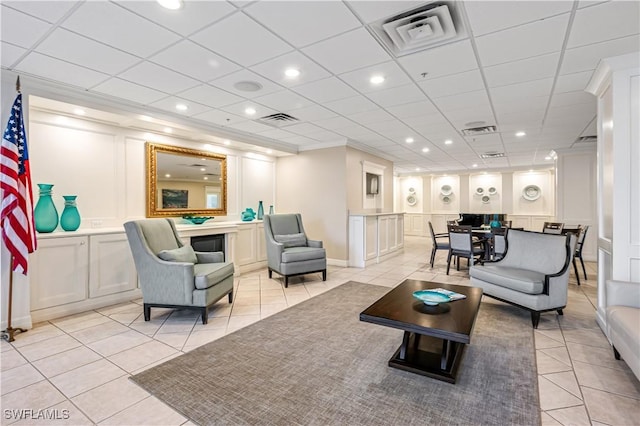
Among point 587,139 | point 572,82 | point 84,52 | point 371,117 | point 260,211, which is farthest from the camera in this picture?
point 260,211

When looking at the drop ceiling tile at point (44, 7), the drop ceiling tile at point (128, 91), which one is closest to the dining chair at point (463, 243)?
the drop ceiling tile at point (128, 91)

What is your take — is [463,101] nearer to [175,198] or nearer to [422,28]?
[422,28]

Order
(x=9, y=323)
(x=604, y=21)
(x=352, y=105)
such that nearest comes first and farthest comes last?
(x=604, y=21)
(x=9, y=323)
(x=352, y=105)

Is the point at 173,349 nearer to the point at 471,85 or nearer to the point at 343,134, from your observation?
the point at 471,85

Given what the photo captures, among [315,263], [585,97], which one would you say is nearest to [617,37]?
[585,97]

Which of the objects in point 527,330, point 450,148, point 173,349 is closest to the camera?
point 173,349

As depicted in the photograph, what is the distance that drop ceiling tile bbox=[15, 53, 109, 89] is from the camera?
9.26 ft

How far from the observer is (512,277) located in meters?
3.51

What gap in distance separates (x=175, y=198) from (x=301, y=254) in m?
2.40

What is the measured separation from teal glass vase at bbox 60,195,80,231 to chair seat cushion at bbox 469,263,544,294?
507 cm

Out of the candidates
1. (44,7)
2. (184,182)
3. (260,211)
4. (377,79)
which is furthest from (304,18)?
(260,211)

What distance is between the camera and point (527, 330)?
10.4ft

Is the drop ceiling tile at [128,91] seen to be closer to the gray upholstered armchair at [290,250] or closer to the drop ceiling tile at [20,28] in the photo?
the drop ceiling tile at [20,28]

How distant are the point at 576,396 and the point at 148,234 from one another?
418 centimetres
